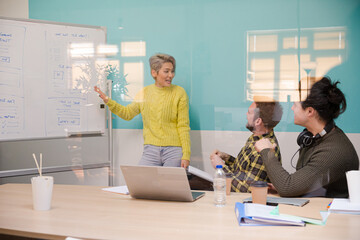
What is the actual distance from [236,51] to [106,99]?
51.7 inches

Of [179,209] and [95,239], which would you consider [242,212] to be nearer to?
[179,209]

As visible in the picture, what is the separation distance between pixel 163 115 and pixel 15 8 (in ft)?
6.27

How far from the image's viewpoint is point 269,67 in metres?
3.63

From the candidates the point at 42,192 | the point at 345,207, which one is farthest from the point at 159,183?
the point at 345,207

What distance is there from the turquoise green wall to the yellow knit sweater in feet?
0.29

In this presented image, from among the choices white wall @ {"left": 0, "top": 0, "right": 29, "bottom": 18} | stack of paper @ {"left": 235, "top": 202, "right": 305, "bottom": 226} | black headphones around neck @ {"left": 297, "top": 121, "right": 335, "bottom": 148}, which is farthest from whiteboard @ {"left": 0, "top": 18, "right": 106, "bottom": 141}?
stack of paper @ {"left": 235, "top": 202, "right": 305, "bottom": 226}

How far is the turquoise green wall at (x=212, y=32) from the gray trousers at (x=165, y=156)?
287mm

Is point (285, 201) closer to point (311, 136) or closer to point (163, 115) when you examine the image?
point (311, 136)

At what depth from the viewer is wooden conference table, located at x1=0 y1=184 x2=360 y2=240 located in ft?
4.89

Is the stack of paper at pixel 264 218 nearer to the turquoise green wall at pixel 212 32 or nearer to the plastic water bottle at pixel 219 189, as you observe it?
the plastic water bottle at pixel 219 189

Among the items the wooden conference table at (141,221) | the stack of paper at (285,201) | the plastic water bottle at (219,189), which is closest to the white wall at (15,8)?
the wooden conference table at (141,221)

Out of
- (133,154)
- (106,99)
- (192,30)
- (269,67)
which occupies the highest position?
(192,30)

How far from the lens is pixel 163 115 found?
152 inches

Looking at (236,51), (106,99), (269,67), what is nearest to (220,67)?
(236,51)
